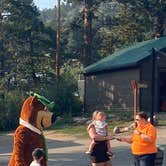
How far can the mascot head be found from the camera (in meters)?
9.45

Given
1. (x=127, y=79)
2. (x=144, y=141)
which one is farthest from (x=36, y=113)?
(x=127, y=79)

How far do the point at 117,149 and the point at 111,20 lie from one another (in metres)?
33.3

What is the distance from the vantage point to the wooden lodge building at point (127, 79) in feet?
110

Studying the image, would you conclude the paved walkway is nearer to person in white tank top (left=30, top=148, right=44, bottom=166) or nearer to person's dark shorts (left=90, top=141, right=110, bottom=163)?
person's dark shorts (left=90, top=141, right=110, bottom=163)

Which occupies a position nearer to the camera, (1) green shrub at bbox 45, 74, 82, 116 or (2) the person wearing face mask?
(2) the person wearing face mask

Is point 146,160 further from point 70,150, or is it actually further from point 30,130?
point 70,150

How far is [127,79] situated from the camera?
35.2 meters

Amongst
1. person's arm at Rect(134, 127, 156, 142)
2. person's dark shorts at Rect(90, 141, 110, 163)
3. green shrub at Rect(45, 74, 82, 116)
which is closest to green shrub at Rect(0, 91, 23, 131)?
green shrub at Rect(45, 74, 82, 116)

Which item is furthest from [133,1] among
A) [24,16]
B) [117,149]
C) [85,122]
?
[117,149]

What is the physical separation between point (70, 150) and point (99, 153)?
33.5 feet

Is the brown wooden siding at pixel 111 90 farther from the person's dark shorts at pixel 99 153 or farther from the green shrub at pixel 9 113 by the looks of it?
the person's dark shorts at pixel 99 153

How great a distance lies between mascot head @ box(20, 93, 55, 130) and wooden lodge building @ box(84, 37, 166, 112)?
69.8ft

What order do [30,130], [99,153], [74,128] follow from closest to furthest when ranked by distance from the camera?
[30,130]
[99,153]
[74,128]

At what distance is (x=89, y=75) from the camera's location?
1575 inches
